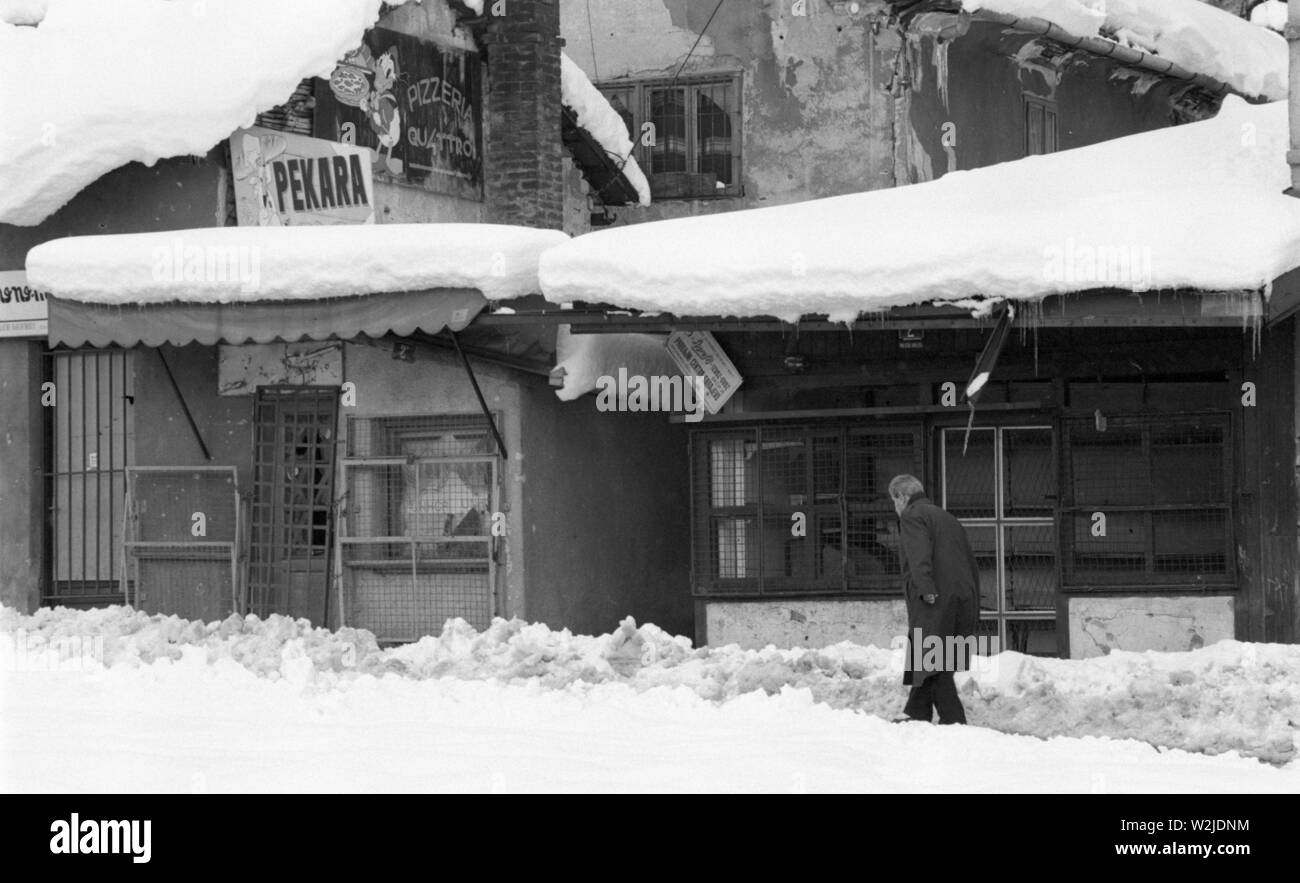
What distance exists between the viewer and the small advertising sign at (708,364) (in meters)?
14.8

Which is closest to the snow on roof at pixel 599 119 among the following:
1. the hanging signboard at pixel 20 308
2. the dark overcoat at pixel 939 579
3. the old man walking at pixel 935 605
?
the hanging signboard at pixel 20 308

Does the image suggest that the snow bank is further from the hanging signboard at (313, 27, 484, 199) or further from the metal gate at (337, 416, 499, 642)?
the hanging signboard at (313, 27, 484, 199)

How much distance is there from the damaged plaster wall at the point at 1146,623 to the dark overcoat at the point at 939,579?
301 centimetres

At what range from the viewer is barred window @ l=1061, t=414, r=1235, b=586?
548 inches

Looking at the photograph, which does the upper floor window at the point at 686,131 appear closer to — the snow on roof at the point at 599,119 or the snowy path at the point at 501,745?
the snow on roof at the point at 599,119

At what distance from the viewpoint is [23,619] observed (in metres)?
16.0

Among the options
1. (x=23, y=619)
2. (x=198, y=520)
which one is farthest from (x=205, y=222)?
(x=23, y=619)

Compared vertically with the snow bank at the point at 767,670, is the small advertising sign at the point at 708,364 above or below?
above

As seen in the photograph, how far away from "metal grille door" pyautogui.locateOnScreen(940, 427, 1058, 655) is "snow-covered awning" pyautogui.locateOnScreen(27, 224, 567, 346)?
141 inches

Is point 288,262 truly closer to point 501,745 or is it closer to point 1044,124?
point 501,745

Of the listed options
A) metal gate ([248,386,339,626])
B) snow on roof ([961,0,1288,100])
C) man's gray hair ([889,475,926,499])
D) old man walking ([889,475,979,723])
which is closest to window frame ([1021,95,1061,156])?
snow on roof ([961,0,1288,100])

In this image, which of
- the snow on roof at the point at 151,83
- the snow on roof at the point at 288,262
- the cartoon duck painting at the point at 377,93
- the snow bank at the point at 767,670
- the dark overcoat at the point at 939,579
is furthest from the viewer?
the cartoon duck painting at the point at 377,93

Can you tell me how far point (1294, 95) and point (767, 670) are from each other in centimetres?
511
